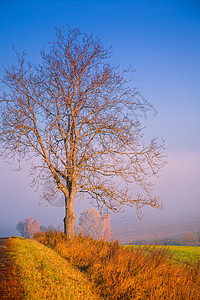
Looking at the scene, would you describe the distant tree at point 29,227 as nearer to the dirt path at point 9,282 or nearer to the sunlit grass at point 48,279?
the sunlit grass at point 48,279

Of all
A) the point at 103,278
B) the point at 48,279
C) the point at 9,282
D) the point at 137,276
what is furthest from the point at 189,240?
the point at 9,282

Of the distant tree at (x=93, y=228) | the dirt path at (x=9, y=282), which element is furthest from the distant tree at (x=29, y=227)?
the dirt path at (x=9, y=282)

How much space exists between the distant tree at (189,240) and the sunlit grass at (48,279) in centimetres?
5944

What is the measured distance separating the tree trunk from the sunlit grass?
4.45 meters

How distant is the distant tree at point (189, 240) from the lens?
5728cm

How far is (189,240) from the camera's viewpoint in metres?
59.8

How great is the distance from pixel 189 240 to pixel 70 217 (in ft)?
194

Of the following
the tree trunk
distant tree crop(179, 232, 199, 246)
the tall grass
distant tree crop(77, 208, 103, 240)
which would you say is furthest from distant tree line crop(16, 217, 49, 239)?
the tall grass

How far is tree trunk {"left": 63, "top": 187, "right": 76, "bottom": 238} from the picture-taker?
37.0ft

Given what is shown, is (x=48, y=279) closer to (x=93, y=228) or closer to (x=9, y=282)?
(x=9, y=282)

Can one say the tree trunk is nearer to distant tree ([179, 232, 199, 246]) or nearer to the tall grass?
the tall grass

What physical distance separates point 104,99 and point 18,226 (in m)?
108

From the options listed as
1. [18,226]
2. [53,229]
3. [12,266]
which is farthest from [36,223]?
[12,266]

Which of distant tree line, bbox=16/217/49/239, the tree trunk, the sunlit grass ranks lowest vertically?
distant tree line, bbox=16/217/49/239
